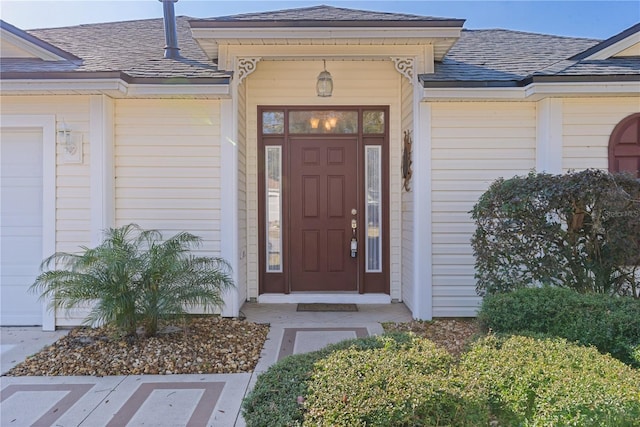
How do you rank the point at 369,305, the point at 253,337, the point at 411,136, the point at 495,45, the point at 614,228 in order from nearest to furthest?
the point at 614,228 < the point at 253,337 < the point at 411,136 < the point at 369,305 < the point at 495,45

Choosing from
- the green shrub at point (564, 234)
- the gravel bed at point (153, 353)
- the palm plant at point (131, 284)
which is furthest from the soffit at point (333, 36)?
the gravel bed at point (153, 353)

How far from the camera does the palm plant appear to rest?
12.2 ft

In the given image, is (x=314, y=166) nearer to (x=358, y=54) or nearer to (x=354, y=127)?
(x=354, y=127)

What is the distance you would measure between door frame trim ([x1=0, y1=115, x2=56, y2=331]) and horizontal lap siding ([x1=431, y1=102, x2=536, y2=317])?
410cm

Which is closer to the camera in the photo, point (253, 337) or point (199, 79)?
point (253, 337)

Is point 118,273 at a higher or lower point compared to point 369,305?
higher

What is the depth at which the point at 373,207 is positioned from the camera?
5777 mm

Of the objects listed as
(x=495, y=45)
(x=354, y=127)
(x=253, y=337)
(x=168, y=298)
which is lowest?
(x=253, y=337)

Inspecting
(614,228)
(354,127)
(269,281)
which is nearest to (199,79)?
(354,127)

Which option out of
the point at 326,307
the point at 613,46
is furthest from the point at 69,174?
the point at 613,46

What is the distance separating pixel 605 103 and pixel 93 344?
5.72 meters

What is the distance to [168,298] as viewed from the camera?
3.84 m

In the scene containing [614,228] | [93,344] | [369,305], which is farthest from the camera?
[369,305]

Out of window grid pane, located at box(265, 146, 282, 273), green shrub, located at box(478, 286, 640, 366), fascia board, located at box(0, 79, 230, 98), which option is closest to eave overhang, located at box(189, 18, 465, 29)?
fascia board, located at box(0, 79, 230, 98)
